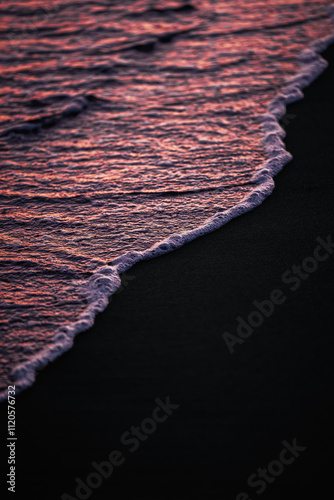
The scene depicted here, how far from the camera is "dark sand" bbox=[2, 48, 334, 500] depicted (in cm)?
203

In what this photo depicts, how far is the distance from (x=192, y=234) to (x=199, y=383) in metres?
1.04

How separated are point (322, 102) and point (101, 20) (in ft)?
9.87

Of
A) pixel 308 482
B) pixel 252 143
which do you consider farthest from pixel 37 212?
pixel 308 482

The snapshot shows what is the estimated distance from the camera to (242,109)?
4.21m

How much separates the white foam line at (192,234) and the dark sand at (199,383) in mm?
62

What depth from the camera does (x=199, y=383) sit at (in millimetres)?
2303

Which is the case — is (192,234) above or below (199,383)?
above

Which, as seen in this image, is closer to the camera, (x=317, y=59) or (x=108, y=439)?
(x=108, y=439)

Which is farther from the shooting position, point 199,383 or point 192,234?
point 192,234

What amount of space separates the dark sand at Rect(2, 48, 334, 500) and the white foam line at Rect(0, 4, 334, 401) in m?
0.06

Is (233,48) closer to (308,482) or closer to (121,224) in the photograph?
(121,224)

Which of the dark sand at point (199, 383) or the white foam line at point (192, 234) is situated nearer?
the dark sand at point (199, 383)

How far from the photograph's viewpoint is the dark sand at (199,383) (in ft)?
6.66

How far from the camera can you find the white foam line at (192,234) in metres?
2.46
